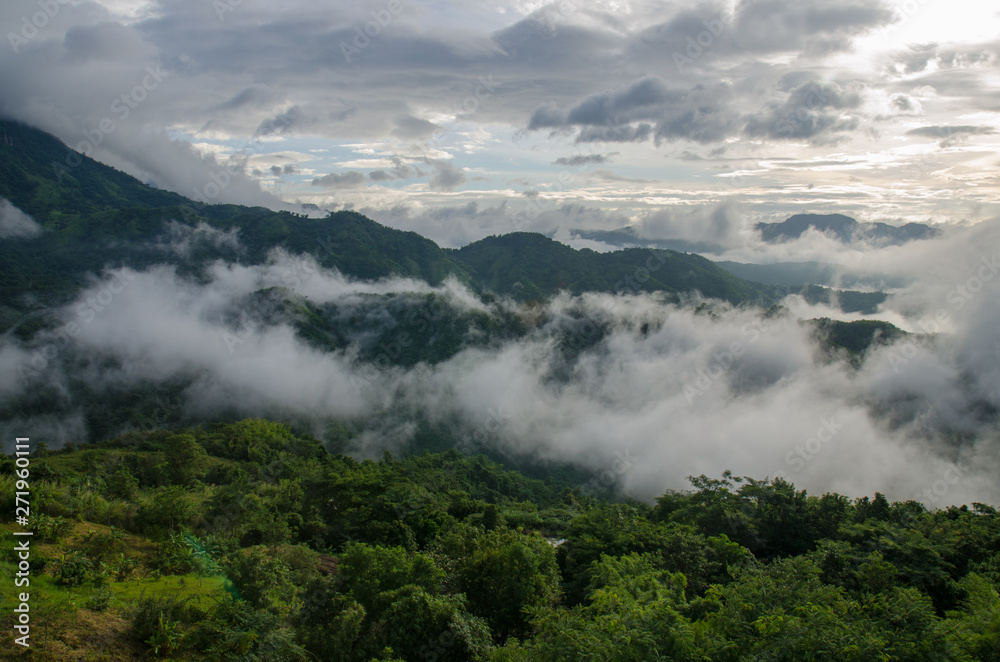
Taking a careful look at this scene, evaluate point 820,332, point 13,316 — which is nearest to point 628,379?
point 820,332

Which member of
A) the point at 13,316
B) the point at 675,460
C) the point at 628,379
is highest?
the point at 13,316

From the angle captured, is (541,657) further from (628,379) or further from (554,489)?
(628,379)

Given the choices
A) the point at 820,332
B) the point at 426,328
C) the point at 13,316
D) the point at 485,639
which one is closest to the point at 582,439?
the point at 426,328

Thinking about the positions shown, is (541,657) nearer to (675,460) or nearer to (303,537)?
(303,537)

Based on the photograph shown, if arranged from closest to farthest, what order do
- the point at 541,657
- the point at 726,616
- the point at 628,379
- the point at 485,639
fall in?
the point at 541,657
the point at 726,616
the point at 485,639
the point at 628,379

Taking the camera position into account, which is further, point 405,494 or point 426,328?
point 426,328

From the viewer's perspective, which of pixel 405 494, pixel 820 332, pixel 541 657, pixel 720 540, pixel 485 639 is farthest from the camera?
pixel 820 332

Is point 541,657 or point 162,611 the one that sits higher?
point 162,611
